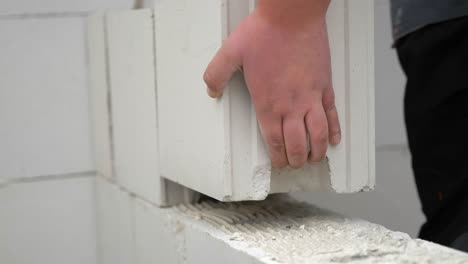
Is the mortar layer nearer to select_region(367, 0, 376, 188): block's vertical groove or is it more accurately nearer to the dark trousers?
select_region(367, 0, 376, 188): block's vertical groove

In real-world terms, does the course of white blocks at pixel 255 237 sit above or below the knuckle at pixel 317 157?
below

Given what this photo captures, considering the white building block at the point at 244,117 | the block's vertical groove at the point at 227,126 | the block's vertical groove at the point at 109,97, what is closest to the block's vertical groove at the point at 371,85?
the white building block at the point at 244,117

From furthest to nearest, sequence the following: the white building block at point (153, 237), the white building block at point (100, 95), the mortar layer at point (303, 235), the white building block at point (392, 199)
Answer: the white building block at point (392, 199) → the white building block at point (100, 95) → the white building block at point (153, 237) → the mortar layer at point (303, 235)

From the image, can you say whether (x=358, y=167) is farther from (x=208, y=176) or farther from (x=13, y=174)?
(x=13, y=174)

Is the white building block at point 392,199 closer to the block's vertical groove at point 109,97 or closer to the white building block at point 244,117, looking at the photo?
the block's vertical groove at point 109,97

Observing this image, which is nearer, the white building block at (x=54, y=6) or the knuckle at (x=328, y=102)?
the knuckle at (x=328, y=102)

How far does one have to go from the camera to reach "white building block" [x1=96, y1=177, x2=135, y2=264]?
5.00 feet

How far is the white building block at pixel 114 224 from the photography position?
152cm

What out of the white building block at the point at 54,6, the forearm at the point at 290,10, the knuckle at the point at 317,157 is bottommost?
the knuckle at the point at 317,157

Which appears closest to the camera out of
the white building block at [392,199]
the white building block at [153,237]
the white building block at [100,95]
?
the white building block at [153,237]

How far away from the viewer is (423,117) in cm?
164

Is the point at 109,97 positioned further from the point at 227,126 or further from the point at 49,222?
the point at 227,126

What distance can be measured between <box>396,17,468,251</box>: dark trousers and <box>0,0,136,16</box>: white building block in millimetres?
625

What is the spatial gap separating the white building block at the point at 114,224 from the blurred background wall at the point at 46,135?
4cm
